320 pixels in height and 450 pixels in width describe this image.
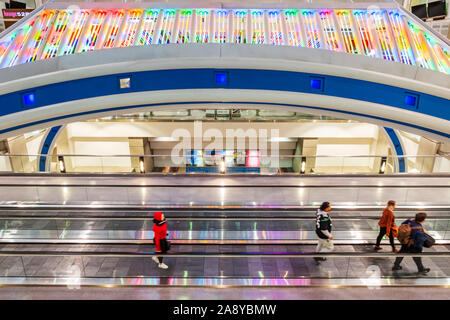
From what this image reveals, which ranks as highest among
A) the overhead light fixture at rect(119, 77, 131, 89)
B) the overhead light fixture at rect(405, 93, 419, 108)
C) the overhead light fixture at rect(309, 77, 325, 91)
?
the overhead light fixture at rect(119, 77, 131, 89)

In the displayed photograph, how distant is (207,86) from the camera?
23.6 ft

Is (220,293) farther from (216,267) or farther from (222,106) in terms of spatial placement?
(222,106)

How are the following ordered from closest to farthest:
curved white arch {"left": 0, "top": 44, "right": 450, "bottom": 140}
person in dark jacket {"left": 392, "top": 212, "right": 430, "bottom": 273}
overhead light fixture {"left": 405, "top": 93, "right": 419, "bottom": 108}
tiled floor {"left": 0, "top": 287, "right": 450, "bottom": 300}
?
tiled floor {"left": 0, "top": 287, "right": 450, "bottom": 300} → person in dark jacket {"left": 392, "top": 212, "right": 430, "bottom": 273} → curved white arch {"left": 0, "top": 44, "right": 450, "bottom": 140} → overhead light fixture {"left": 405, "top": 93, "right": 419, "bottom": 108}

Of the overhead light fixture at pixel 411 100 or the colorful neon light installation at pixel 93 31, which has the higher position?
the colorful neon light installation at pixel 93 31

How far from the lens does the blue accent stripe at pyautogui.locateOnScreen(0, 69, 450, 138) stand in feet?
22.6

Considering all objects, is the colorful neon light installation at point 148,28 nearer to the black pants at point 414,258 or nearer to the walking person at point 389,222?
the walking person at point 389,222

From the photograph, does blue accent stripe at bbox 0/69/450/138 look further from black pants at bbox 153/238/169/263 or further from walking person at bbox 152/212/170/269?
black pants at bbox 153/238/169/263

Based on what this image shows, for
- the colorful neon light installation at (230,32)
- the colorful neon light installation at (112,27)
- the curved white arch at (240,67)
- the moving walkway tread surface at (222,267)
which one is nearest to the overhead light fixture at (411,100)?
the curved white arch at (240,67)

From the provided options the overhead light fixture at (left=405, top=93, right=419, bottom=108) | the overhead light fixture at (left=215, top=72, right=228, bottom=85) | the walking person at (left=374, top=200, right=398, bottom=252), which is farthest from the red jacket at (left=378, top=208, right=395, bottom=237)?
the overhead light fixture at (left=215, top=72, right=228, bottom=85)

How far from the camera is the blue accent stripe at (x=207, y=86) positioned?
6.90 m

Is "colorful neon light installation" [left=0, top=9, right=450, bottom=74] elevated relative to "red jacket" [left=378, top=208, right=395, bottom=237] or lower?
elevated

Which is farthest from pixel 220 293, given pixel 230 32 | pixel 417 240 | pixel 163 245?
pixel 230 32

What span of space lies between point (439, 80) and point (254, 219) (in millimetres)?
4125

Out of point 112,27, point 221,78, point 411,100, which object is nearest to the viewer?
point 411,100
